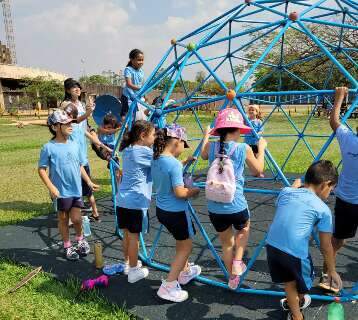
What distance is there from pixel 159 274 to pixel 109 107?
3.82 metres

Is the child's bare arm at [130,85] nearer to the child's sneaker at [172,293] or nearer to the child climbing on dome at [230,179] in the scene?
the child climbing on dome at [230,179]

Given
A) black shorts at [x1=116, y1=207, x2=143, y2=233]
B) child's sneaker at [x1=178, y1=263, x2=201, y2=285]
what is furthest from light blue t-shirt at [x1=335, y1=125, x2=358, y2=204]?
black shorts at [x1=116, y1=207, x2=143, y2=233]

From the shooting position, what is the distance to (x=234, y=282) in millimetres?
3279

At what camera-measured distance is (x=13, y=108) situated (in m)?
47.1

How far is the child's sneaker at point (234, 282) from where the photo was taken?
327 centimetres

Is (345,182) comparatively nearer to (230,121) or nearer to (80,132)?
(230,121)

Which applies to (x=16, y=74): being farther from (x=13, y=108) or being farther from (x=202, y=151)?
(x=202, y=151)

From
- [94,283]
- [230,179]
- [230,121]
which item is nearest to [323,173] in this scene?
[230,179]

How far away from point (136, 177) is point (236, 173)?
3.37 feet

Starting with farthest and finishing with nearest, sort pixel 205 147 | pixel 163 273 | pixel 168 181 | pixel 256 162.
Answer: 1. pixel 163 273
2. pixel 205 147
3. pixel 168 181
4. pixel 256 162

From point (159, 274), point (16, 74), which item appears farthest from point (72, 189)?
point (16, 74)

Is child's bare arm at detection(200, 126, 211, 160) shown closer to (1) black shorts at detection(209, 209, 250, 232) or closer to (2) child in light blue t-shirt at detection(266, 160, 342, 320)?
(1) black shorts at detection(209, 209, 250, 232)

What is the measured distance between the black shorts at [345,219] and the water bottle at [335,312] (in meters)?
0.70

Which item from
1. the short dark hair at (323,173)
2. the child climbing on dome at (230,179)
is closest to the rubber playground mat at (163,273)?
the child climbing on dome at (230,179)
